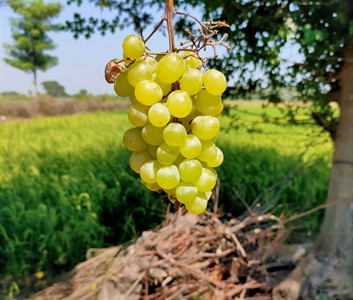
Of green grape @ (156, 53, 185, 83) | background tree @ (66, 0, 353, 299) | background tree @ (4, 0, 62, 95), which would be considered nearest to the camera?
green grape @ (156, 53, 185, 83)

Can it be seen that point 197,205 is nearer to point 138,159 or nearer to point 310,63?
point 138,159

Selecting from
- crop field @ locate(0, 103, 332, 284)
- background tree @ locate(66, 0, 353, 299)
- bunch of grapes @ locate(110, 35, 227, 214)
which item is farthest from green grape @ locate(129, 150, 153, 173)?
crop field @ locate(0, 103, 332, 284)

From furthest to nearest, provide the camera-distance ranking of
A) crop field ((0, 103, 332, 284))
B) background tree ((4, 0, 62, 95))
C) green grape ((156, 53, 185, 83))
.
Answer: background tree ((4, 0, 62, 95)) → crop field ((0, 103, 332, 284)) → green grape ((156, 53, 185, 83))

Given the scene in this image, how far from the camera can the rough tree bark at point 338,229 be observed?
2.00 metres

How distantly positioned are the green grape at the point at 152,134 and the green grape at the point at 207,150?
1.7 inches

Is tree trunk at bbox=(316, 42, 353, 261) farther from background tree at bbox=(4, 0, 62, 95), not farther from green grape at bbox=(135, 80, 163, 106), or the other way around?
background tree at bbox=(4, 0, 62, 95)

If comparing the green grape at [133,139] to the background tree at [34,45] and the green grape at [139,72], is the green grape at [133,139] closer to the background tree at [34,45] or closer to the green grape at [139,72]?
the green grape at [139,72]

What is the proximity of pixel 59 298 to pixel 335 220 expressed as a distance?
1234 mm

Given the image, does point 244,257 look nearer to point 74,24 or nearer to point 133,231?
point 133,231

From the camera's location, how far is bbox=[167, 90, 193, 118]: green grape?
409 mm

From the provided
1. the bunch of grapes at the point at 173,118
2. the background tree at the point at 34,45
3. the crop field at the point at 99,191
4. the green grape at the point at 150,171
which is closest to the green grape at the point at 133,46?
the bunch of grapes at the point at 173,118

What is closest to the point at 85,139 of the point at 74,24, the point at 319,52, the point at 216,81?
the point at 74,24

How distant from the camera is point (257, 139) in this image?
4.61 m

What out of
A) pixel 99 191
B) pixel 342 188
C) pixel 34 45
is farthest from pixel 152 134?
pixel 34 45
